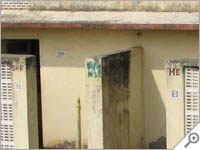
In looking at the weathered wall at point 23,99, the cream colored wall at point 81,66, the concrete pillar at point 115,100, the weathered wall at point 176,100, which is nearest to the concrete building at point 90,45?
the cream colored wall at point 81,66

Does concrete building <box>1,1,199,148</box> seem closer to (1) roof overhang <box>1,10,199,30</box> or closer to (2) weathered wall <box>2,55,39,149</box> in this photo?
(1) roof overhang <box>1,10,199,30</box>

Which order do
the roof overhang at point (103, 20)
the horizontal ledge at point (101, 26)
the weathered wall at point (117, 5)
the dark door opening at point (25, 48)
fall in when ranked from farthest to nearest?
1. the dark door opening at point (25, 48)
2. the weathered wall at point (117, 5)
3. the roof overhang at point (103, 20)
4. the horizontal ledge at point (101, 26)

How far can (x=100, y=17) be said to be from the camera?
13.0 meters

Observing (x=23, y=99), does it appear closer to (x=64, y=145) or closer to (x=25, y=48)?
(x=64, y=145)

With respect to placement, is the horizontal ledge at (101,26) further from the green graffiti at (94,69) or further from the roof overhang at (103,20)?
the green graffiti at (94,69)

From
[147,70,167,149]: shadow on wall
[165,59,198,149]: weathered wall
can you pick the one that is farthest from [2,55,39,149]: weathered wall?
[147,70,167,149]: shadow on wall

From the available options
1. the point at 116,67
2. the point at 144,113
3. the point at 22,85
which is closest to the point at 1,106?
the point at 22,85

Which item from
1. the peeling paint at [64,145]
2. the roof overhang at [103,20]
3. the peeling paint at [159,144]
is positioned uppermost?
the roof overhang at [103,20]

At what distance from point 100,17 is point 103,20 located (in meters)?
0.27

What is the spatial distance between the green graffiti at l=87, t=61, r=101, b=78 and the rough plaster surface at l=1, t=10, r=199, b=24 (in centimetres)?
247

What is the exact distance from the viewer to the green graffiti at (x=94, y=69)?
10.2 metres

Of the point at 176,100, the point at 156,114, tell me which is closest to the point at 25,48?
the point at 156,114

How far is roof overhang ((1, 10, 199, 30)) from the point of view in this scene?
12125mm

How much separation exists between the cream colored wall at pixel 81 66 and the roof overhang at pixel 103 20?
294 mm
